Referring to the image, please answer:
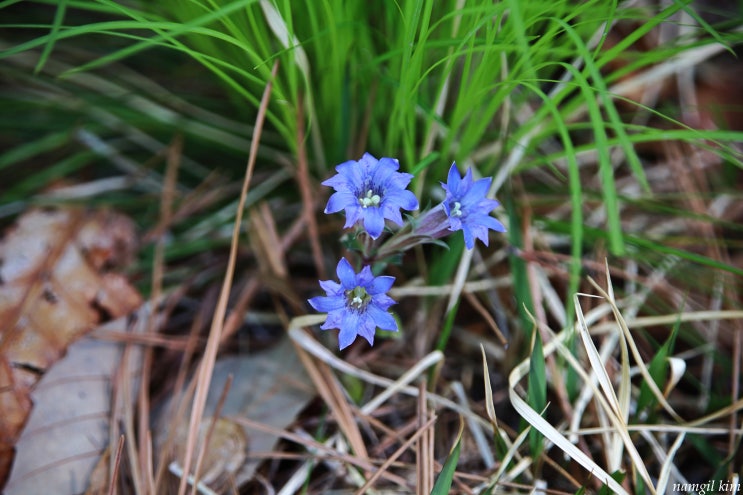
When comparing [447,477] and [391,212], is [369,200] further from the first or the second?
[447,477]

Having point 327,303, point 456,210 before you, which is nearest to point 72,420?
point 327,303

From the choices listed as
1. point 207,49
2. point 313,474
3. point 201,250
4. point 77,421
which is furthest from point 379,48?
point 77,421

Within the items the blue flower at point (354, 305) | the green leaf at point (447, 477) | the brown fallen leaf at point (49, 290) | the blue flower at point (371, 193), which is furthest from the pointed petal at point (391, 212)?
the brown fallen leaf at point (49, 290)

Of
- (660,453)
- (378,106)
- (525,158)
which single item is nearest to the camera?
(660,453)

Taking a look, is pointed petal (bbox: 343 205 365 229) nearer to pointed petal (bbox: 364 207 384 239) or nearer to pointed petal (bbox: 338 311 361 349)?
pointed petal (bbox: 364 207 384 239)

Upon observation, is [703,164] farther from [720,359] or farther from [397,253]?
[397,253]

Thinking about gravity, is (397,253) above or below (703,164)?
below

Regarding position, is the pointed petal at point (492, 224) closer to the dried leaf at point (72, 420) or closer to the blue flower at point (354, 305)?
the blue flower at point (354, 305)

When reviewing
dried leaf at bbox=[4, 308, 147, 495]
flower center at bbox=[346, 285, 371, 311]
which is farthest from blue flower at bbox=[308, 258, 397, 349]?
dried leaf at bbox=[4, 308, 147, 495]
